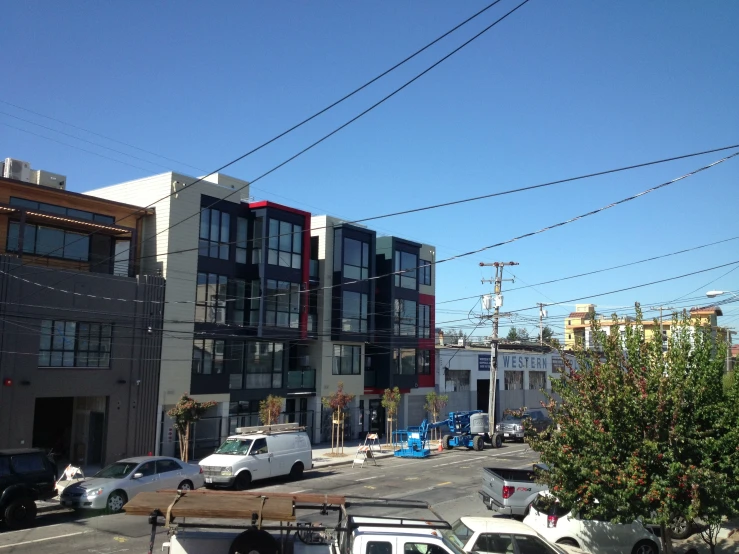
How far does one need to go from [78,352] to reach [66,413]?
4129mm

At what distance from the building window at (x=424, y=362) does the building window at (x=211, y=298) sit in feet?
59.3

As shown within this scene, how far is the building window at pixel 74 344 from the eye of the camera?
25.8 meters

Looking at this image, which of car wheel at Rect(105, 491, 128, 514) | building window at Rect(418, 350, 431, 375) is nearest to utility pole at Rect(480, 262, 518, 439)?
building window at Rect(418, 350, 431, 375)

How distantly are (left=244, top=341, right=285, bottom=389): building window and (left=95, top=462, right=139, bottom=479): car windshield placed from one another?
14.2 metres

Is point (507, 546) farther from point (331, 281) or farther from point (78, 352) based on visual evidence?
point (331, 281)

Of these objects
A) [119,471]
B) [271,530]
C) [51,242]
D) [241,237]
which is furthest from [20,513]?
[241,237]

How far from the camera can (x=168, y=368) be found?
97.6 feet

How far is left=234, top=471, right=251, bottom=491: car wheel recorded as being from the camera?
73.7 ft

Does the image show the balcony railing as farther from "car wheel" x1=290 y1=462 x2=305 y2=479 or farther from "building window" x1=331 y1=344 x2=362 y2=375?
"car wheel" x1=290 y1=462 x2=305 y2=479

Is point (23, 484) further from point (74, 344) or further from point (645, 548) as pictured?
point (645, 548)

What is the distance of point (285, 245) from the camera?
117 feet

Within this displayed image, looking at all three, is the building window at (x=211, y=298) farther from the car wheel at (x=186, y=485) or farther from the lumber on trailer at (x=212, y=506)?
the lumber on trailer at (x=212, y=506)

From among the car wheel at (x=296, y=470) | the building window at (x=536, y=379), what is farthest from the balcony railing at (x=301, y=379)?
the building window at (x=536, y=379)

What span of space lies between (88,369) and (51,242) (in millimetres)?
5643
